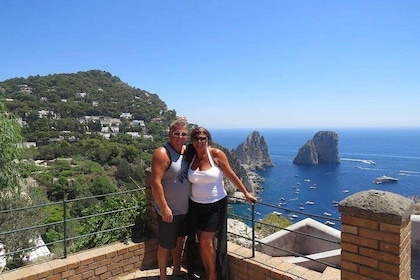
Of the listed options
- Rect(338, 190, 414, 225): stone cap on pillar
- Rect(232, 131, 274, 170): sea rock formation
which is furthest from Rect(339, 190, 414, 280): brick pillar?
Rect(232, 131, 274, 170): sea rock formation

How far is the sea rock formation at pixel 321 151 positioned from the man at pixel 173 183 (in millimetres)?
115530

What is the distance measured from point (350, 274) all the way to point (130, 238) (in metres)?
2.71

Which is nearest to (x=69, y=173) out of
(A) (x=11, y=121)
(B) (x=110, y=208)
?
(A) (x=11, y=121)

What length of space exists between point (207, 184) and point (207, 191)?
0.07m

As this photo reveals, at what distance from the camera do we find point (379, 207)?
2146 mm

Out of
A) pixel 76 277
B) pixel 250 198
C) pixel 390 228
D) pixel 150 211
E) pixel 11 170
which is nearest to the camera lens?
pixel 390 228

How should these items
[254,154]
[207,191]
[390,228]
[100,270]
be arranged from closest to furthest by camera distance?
[390,228] → [207,191] → [100,270] → [254,154]

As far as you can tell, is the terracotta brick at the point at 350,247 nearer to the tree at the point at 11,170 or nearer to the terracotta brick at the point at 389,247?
the terracotta brick at the point at 389,247

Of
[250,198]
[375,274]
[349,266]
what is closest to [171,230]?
[250,198]

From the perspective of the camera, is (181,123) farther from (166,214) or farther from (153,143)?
(153,143)

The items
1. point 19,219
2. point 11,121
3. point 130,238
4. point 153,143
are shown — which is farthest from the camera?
point 153,143

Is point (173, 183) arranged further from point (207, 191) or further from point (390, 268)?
point (390, 268)

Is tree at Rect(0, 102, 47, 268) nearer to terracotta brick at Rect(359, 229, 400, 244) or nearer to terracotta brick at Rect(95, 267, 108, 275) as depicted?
terracotta brick at Rect(95, 267, 108, 275)

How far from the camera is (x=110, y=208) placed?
15.0 feet
